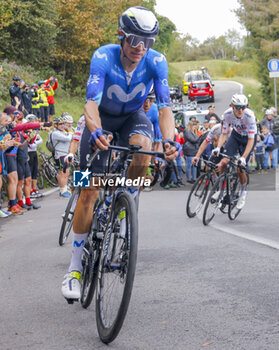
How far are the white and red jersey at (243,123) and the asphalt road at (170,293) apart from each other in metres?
1.77

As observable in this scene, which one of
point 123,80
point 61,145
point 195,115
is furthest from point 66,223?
point 195,115

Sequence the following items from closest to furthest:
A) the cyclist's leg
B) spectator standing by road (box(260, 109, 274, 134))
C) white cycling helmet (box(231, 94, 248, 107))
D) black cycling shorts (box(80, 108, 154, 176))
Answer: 1. the cyclist's leg
2. black cycling shorts (box(80, 108, 154, 176))
3. white cycling helmet (box(231, 94, 248, 107))
4. spectator standing by road (box(260, 109, 274, 134))

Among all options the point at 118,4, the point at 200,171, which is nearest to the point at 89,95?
the point at 200,171

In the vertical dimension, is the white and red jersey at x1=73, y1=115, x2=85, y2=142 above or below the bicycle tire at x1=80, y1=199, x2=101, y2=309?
above

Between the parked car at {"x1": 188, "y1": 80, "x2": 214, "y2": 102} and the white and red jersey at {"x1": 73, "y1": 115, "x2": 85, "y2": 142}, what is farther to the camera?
the parked car at {"x1": 188, "y1": 80, "x2": 214, "y2": 102}

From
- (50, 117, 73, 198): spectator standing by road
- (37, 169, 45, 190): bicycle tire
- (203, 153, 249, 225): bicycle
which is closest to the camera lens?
(203, 153, 249, 225): bicycle

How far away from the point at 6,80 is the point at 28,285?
76.7 feet

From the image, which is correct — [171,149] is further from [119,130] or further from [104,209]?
[119,130]

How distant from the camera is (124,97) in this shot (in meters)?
5.03

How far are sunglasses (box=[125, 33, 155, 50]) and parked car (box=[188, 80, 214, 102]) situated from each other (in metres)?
52.3

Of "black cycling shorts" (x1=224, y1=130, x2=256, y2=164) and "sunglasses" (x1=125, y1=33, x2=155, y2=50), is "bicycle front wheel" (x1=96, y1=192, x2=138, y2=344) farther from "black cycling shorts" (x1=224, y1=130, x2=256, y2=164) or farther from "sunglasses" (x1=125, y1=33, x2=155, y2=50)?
"black cycling shorts" (x1=224, y1=130, x2=256, y2=164)

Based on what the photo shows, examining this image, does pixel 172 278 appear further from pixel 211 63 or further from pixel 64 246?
pixel 211 63

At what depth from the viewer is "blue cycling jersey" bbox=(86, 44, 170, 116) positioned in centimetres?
486

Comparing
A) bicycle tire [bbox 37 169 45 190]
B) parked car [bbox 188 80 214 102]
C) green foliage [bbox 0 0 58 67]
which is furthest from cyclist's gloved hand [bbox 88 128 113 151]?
parked car [bbox 188 80 214 102]
